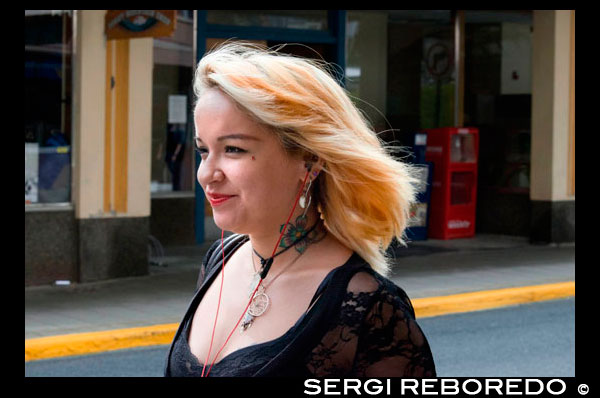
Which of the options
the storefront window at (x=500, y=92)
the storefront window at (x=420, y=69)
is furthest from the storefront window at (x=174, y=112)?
the storefront window at (x=500, y=92)

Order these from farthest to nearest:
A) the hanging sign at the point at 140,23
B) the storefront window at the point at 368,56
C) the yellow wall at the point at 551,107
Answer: the storefront window at the point at 368,56 → the yellow wall at the point at 551,107 → the hanging sign at the point at 140,23

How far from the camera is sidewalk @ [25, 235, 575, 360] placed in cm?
909

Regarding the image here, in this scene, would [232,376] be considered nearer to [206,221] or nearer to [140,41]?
[140,41]

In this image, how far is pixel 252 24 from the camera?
1460 cm

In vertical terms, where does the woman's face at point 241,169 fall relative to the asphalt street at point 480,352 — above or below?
above

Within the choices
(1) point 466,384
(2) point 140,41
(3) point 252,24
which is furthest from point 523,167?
(1) point 466,384

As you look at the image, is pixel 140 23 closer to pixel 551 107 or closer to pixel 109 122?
pixel 109 122

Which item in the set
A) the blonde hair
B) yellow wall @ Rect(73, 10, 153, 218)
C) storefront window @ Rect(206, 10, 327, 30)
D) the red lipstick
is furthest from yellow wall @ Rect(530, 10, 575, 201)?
the red lipstick

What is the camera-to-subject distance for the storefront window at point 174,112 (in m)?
14.2

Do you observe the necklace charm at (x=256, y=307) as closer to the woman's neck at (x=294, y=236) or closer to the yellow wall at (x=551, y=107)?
the woman's neck at (x=294, y=236)

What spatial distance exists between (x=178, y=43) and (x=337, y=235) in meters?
12.3

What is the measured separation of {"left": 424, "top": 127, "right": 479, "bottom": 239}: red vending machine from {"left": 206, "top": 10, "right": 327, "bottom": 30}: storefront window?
271 centimetres

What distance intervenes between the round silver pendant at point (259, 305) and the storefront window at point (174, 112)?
477 inches

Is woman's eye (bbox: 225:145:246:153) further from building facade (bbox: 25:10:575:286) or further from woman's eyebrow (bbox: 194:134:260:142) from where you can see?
building facade (bbox: 25:10:575:286)
